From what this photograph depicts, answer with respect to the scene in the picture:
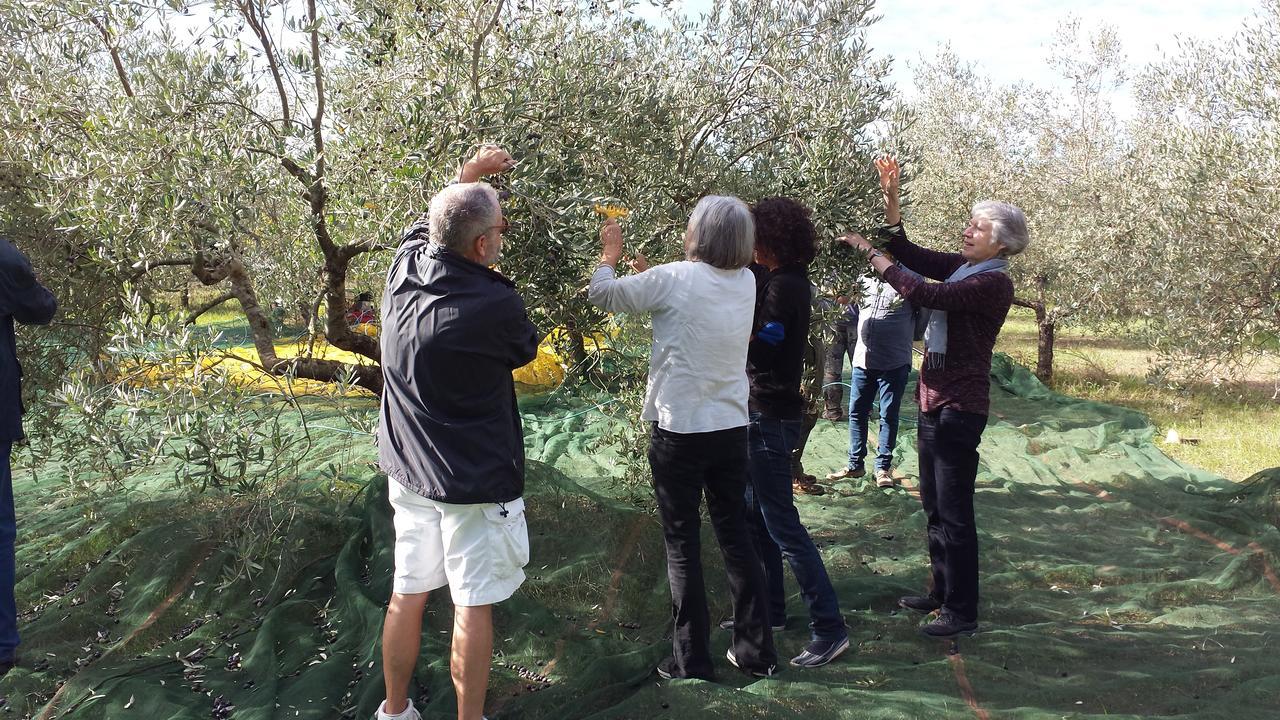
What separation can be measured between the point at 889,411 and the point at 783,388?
4.22 metres

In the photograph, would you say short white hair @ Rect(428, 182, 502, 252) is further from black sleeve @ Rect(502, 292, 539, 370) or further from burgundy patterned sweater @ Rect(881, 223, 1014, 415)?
burgundy patterned sweater @ Rect(881, 223, 1014, 415)

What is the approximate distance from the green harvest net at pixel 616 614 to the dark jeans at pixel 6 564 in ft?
0.46

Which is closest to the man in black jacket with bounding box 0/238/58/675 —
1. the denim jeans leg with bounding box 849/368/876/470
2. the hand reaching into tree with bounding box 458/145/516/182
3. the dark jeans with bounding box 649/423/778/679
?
the hand reaching into tree with bounding box 458/145/516/182

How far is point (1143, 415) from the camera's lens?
11047mm

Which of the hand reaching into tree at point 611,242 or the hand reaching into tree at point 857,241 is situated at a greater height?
the hand reaching into tree at point 857,241

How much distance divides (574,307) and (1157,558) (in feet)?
15.4

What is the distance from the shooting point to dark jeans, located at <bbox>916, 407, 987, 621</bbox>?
4586 millimetres

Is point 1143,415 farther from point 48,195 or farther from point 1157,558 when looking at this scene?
point 48,195

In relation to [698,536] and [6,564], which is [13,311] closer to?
[6,564]

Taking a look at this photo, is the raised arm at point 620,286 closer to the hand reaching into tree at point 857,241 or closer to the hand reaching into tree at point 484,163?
the hand reaching into tree at point 484,163

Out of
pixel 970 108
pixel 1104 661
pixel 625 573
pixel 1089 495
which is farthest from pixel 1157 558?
pixel 970 108

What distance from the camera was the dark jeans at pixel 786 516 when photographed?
14.1ft

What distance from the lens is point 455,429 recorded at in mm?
3324

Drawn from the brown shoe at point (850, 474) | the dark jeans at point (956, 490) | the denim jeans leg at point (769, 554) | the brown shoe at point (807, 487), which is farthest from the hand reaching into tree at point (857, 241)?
the brown shoe at point (850, 474)
